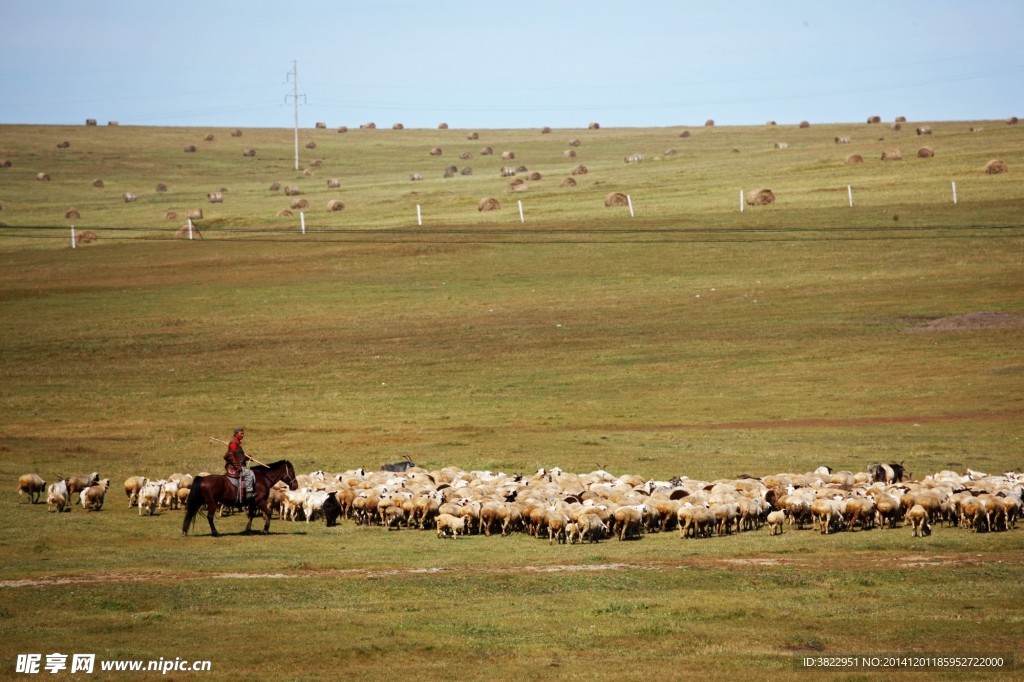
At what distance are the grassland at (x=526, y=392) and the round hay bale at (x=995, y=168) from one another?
104 centimetres

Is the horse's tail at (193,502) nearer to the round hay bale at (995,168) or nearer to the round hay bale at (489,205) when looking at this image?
the round hay bale at (489,205)

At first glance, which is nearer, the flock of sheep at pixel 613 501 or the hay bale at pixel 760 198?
the flock of sheep at pixel 613 501

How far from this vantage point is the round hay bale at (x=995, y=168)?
79938mm

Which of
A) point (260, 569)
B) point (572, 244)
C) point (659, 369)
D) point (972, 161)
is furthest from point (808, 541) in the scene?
point (972, 161)

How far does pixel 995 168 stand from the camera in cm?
8006

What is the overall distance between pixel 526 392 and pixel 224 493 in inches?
769

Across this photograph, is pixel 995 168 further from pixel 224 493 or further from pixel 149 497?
pixel 224 493

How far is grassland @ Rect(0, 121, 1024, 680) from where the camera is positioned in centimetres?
1608

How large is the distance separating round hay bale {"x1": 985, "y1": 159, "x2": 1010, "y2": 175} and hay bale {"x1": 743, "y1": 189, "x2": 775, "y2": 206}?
14.9m

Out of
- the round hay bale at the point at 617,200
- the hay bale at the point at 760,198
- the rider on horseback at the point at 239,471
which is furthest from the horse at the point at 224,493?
the round hay bale at the point at 617,200

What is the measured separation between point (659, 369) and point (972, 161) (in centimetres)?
5124

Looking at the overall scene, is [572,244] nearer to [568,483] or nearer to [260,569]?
[568,483]

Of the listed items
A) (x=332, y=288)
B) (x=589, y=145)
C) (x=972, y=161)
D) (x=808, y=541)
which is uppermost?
(x=589, y=145)

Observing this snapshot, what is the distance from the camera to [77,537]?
2292 centimetres
